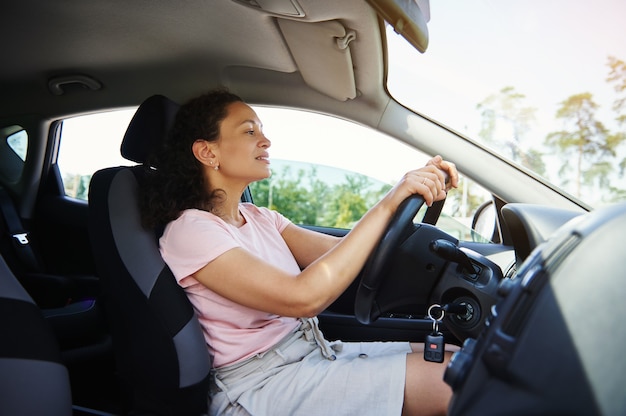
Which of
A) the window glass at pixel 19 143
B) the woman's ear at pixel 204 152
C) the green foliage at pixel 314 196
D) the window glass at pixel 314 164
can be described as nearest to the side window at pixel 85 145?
the window glass at pixel 314 164

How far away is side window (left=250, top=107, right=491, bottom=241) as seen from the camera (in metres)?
2.03

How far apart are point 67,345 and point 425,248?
170cm

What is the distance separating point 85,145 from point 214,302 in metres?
1.86

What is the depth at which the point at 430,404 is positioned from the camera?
1.21m

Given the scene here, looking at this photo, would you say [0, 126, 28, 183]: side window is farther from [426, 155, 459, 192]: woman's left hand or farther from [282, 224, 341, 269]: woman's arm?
[426, 155, 459, 192]: woman's left hand

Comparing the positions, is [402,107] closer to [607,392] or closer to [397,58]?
[397,58]

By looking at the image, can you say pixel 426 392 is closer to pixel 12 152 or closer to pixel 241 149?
pixel 241 149

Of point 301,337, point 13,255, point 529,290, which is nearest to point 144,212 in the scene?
point 301,337

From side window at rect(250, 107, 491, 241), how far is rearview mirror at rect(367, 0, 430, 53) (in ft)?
1.77

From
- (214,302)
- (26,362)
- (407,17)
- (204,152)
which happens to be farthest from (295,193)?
(26,362)

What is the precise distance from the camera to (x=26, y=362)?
43.1 inches

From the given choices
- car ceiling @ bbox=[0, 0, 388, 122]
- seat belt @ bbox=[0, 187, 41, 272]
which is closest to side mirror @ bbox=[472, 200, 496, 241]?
car ceiling @ bbox=[0, 0, 388, 122]

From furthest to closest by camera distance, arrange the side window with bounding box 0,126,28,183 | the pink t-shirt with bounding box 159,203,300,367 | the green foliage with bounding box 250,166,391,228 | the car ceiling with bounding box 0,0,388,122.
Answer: the side window with bounding box 0,126,28,183 < the green foliage with bounding box 250,166,391,228 < the car ceiling with bounding box 0,0,388,122 < the pink t-shirt with bounding box 159,203,300,367

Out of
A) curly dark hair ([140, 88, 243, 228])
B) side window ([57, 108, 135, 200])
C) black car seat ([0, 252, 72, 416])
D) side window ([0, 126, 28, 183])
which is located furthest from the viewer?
side window ([0, 126, 28, 183])
